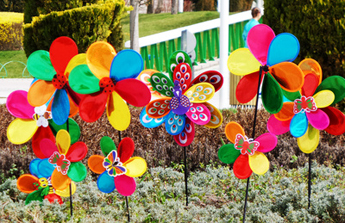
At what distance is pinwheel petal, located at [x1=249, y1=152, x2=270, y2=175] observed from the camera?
2.50 metres

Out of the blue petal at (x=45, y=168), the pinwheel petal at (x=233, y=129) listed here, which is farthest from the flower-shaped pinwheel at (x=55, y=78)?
the pinwheel petal at (x=233, y=129)

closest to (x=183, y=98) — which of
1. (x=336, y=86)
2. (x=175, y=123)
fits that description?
(x=175, y=123)

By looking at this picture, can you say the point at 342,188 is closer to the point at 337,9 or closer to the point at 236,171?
the point at 236,171

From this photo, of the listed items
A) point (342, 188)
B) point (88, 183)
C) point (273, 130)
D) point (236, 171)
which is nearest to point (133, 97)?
point (236, 171)

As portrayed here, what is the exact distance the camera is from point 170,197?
328 cm

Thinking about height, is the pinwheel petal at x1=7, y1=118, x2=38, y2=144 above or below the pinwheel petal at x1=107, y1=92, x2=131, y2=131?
below

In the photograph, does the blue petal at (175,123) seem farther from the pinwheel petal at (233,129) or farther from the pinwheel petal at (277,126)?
the pinwheel petal at (277,126)

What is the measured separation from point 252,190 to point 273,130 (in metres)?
0.60

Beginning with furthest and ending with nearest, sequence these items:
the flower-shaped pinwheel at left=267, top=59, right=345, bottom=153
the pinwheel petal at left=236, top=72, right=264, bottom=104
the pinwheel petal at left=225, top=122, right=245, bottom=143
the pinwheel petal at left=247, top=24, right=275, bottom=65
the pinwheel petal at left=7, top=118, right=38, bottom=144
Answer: the pinwheel petal at left=7, top=118, right=38, bottom=144 < the flower-shaped pinwheel at left=267, top=59, right=345, bottom=153 < the pinwheel petal at left=225, top=122, right=245, bottom=143 < the pinwheel petal at left=236, top=72, right=264, bottom=104 < the pinwheel petal at left=247, top=24, right=275, bottom=65

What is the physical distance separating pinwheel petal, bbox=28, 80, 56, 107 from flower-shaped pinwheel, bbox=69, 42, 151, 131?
28 cm

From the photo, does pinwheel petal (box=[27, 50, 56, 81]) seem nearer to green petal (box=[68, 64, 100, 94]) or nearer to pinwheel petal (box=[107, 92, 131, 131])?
green petal (box=[68, 64, 100, 94])

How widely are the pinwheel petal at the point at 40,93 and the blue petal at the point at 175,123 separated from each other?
79 cm

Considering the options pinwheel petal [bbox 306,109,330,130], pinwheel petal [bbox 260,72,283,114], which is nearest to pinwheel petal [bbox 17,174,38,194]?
pinwheel petal [bbox 260,72,283,114]

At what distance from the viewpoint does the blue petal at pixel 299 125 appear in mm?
2713
